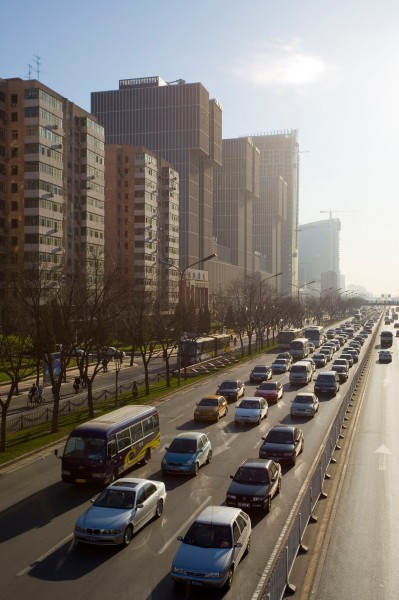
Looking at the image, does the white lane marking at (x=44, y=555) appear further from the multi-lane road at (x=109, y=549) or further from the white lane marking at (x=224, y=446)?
the white lane marking at (x=224, y=446)

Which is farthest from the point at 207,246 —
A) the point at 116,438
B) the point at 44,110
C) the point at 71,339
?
the point at 116,438

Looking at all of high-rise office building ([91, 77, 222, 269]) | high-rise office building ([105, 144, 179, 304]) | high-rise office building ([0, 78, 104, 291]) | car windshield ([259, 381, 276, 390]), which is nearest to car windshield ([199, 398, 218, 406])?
car windshield ([259, 381, 276, 390])

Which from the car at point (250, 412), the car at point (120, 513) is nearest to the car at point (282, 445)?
the car at point (250, 412)

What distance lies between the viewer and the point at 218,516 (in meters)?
15.6

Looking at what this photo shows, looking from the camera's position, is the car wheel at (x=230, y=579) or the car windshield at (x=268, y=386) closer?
the car wheel at (x=230, y=579)

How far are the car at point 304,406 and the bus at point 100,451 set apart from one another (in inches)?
579

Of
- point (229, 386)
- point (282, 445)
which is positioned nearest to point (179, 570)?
point (282, 445)

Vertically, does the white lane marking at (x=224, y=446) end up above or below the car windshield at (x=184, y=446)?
below

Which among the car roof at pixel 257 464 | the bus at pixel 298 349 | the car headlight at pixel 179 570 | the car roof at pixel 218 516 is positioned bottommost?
the car headlight at pixel 179 570

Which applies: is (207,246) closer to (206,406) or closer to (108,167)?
(108,167)

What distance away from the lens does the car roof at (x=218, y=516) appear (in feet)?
50.1

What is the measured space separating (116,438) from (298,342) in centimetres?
5492

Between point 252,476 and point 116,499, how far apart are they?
16.9 ft

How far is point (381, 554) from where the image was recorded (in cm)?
1644
